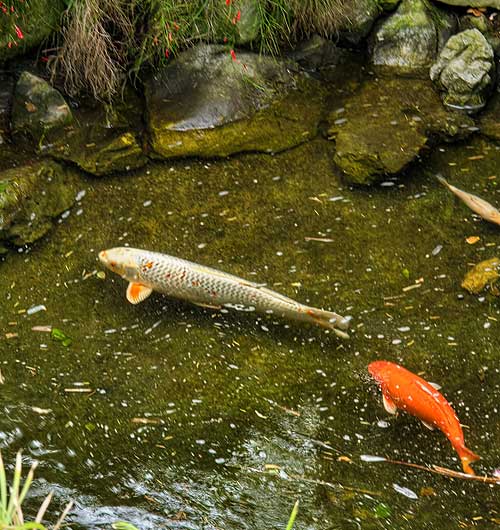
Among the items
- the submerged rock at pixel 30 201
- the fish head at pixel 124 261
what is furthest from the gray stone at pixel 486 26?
the fish head at pixel 124 261

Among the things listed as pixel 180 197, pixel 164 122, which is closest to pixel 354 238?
pixel 180 197

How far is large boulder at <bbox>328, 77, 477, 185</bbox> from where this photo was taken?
5.50 meters

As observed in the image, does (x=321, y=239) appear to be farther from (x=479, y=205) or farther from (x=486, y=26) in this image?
(x=486, y=26)

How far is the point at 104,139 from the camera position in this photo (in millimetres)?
5938

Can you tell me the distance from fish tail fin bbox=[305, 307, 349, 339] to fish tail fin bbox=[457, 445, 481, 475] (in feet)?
3.25

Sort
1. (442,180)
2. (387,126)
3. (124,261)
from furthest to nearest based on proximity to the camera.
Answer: (387,126) < (442,180) < (124,261)

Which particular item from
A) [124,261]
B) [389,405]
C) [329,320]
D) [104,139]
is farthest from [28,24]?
[389,405]

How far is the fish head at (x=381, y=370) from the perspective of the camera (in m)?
3.99

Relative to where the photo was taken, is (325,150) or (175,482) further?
(325,150)

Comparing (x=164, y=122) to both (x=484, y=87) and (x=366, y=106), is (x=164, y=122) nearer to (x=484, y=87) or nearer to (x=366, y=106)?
(x=366, y=106)

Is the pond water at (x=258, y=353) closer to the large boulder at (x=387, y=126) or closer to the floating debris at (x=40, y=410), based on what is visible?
the floating debris at (x=40, y=410)

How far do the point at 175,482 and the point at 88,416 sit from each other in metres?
0.66

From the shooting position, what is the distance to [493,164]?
5.59 m

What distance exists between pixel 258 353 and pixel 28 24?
10.9 feet
